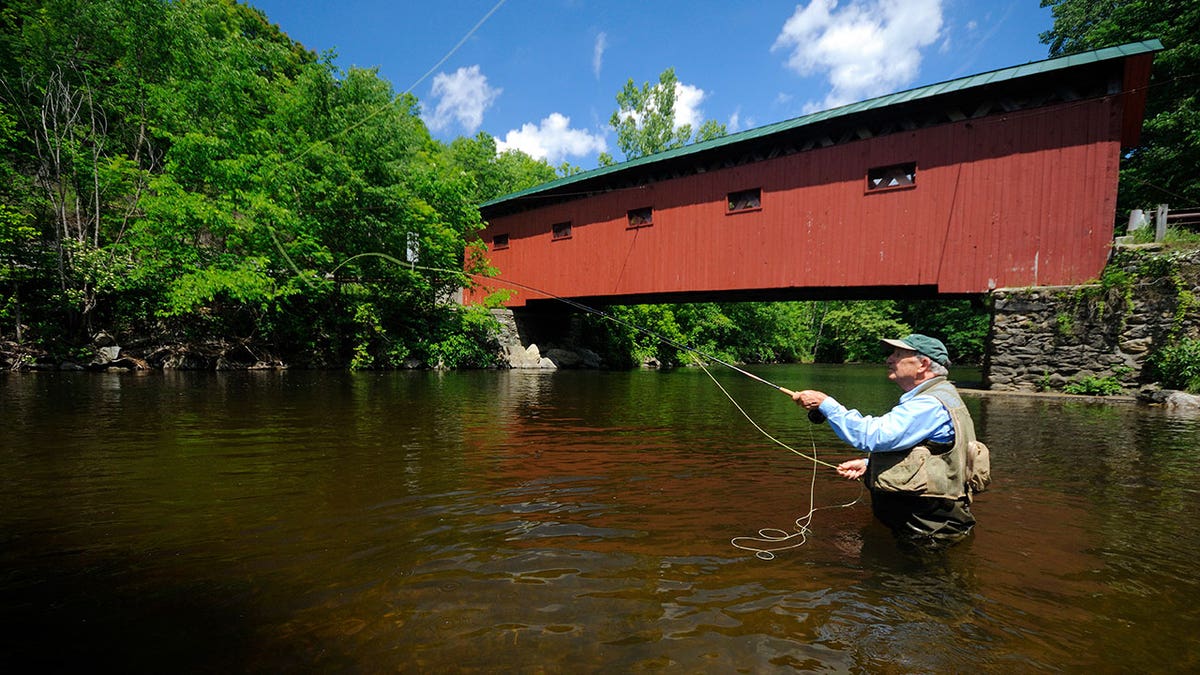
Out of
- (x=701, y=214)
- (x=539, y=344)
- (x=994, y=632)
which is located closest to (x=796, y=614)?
(x=994, y=632)

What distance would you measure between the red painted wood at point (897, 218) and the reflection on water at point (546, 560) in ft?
25.9

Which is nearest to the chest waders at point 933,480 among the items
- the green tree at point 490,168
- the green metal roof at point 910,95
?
the green metal roof at point 910,95

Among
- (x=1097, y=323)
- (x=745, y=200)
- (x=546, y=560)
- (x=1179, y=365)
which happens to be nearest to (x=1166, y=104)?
(x=1097, y=323)

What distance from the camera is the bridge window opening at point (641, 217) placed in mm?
17969

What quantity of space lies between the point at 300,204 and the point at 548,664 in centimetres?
1947

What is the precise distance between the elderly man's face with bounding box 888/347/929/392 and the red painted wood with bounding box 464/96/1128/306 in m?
12.1

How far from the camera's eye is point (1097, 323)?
1159 centimetres

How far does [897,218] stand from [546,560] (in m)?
14.5

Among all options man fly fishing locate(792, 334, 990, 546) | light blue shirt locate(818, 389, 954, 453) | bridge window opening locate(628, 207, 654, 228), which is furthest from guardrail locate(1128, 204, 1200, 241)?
light blue shirt locate(818, 389, 954, 453)

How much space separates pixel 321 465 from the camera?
492 centimetres

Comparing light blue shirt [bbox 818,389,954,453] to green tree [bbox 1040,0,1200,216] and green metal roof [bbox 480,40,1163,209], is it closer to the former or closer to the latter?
green metal roof [bbox 480,40,1163,209]

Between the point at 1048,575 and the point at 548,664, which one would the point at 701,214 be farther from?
the point at 548,664

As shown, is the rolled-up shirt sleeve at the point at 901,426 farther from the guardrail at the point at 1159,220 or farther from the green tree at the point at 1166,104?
the green tree at the point at 1166,104

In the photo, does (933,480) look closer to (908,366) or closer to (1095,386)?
(908,366)
